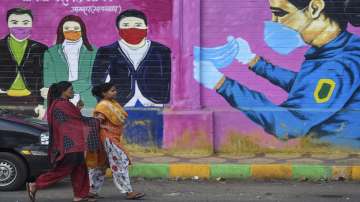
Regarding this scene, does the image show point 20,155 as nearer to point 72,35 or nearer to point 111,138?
point 111,138

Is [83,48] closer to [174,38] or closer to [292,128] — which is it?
[174,38]

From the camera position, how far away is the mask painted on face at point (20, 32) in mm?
11742

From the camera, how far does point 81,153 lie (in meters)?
7.34

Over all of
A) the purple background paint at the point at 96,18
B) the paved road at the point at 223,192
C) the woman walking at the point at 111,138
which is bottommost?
the paved road at the point at 223,192

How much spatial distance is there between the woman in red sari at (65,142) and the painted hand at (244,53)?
454cm

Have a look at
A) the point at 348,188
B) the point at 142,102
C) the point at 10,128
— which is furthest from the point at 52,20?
the point at 348,188

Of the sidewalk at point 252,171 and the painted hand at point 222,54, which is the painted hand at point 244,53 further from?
the sidewalk at point 252,171

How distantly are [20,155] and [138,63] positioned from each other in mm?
3931

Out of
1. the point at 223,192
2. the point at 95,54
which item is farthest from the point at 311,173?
the point at 95,54

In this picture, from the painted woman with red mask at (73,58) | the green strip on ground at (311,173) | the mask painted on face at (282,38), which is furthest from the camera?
the painted woman with red mask at (73,58)

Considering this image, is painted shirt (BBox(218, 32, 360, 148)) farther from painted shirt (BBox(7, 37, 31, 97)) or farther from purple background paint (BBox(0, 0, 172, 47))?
painted shirt (BBox(7, 37, 31, 97))

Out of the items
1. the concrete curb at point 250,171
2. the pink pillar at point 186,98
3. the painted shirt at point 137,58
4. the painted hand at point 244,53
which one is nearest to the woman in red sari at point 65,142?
the concrete curb at point 250,171

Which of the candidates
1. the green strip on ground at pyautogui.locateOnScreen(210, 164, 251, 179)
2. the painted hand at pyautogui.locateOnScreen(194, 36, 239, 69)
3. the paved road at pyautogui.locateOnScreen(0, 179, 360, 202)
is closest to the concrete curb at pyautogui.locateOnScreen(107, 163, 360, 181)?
the green strip on ground at pyautogui.locateOnScreen(210, 164, 251, 179)

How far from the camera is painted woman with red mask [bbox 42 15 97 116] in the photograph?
11617 millimetres
